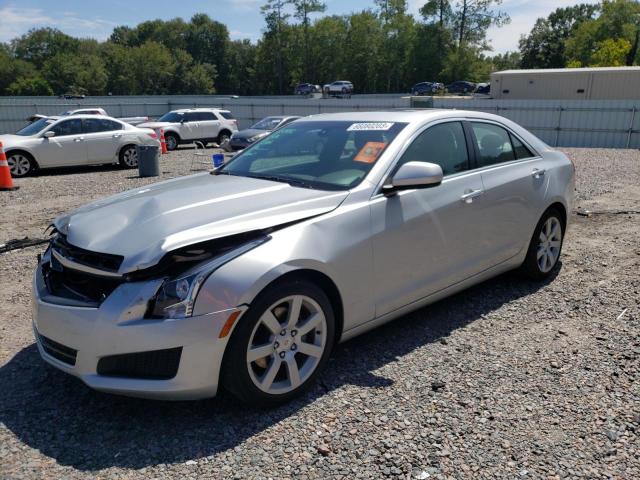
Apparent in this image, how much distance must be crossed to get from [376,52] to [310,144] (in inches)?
3231

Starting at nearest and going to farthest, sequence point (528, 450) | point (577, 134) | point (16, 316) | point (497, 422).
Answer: point (528, 450) → point (497, 422) → point (16, 316) → point (577, 134)

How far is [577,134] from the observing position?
71.6ft

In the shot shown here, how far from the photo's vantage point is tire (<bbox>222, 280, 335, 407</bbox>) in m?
2.91

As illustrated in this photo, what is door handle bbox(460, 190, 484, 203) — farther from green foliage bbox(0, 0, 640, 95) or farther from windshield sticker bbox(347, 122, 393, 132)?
green foliage bbox(0, 0, 640, 95)

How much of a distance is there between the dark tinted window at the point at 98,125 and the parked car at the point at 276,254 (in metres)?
11.5

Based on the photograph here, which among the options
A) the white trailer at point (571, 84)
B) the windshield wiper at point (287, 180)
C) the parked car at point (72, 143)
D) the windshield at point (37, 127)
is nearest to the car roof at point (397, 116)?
the windshield wiper at point (287, 180)

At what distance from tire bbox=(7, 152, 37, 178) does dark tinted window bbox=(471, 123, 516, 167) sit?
485 inches

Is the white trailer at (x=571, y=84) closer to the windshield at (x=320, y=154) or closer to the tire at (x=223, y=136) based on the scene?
the tire at (x=223, y=136)

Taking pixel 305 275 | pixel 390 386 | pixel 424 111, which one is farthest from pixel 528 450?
pixel 424 111

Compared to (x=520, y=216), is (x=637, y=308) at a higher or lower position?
lower

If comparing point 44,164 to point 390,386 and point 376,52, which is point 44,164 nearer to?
point 390,386

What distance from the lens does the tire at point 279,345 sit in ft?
9.56

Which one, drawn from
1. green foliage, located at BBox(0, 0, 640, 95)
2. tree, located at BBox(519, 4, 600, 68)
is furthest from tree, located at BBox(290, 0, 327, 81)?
tree, located at BBox(519, 4, 600, 68)

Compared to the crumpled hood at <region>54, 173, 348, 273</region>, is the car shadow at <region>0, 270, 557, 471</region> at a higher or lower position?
lower
